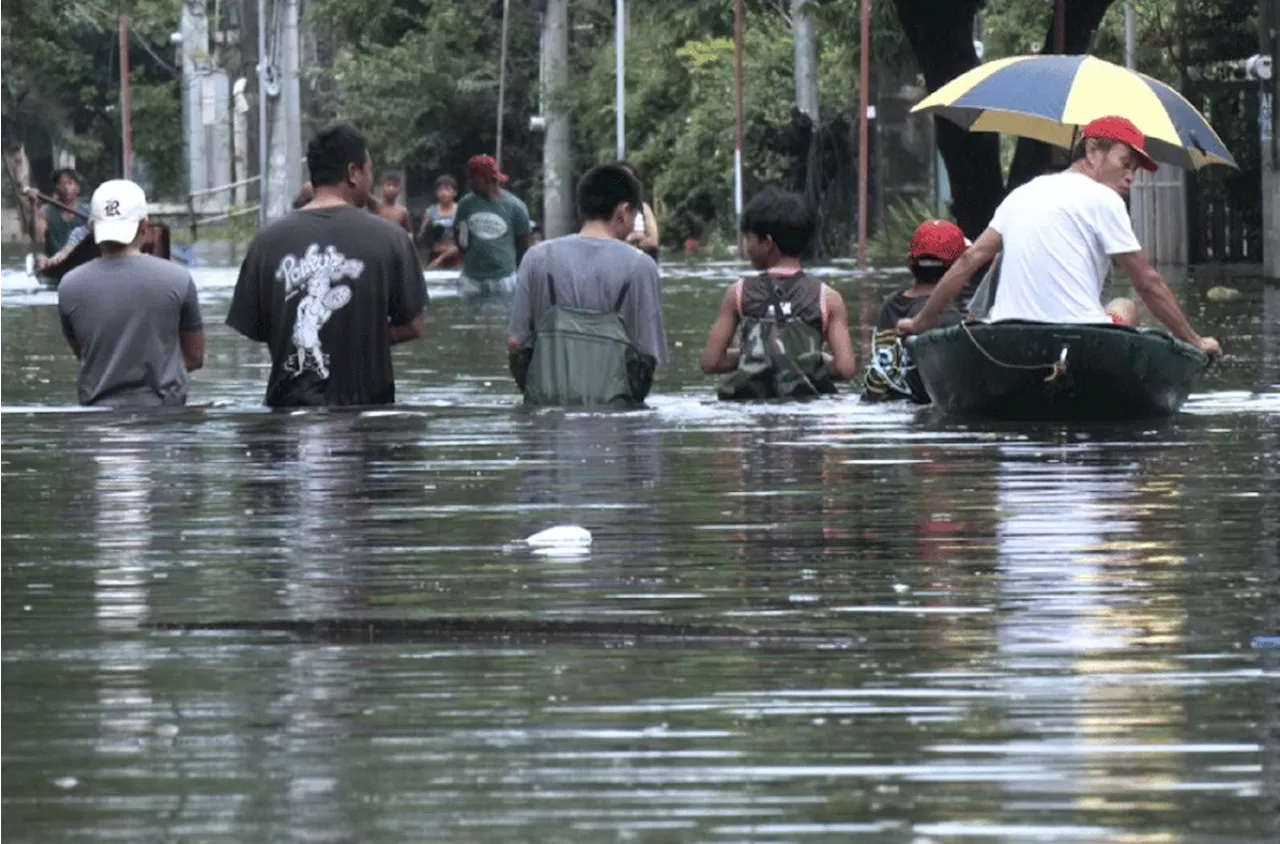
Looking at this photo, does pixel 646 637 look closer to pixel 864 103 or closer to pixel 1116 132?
pixel 1116 132

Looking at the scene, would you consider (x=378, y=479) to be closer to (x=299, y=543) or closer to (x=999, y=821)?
→ (x=299, y=543)

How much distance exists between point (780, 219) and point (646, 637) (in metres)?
6.79

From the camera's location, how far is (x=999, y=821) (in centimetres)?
556

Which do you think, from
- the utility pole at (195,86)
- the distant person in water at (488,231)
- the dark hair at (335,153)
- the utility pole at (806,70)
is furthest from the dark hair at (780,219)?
the utility pole at (195,86)

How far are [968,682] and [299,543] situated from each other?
320 cm

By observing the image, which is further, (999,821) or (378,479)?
(378,479)

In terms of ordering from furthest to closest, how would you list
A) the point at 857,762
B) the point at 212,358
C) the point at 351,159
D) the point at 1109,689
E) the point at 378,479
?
the point at 212,358 < the point at 351,159 < the point at 378,479 < the point at 1109,689 < the point at 857,762

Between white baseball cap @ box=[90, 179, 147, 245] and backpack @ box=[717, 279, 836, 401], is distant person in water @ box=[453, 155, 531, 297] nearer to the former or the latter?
backpack @ box=[717, 279, 836, 401]

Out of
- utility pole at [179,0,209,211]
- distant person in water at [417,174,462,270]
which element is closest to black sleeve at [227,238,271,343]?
distant person in water at [417,174,462,270]

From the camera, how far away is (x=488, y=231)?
27734mm

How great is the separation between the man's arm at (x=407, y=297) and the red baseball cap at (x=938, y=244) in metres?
2.14

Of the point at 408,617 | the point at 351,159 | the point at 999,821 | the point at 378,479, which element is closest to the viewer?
the point at 999,821

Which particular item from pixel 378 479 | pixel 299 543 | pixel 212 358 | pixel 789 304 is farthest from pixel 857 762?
pixel 212 358

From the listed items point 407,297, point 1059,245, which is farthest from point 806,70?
point 407,297
